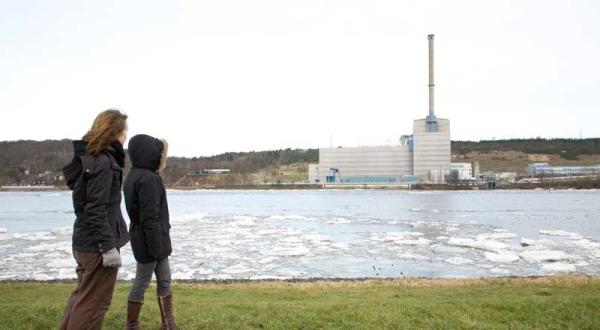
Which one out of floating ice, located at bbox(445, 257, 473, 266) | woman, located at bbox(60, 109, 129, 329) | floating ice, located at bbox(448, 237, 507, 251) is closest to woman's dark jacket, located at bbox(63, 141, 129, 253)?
woman, located at bbox(60, 109, 129, 329)

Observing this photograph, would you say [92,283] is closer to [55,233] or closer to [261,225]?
[55,233]

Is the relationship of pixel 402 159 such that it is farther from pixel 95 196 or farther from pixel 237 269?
pixel 95 196

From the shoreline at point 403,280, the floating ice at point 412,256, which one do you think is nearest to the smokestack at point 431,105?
the floating ice at point 412,256

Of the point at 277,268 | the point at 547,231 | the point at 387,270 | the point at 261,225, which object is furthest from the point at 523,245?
the point at 261,225

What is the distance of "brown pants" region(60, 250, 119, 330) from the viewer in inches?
180

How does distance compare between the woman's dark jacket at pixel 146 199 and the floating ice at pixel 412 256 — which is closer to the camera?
the woman's dark jacket at pixel 146 199

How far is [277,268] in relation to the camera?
16.8m

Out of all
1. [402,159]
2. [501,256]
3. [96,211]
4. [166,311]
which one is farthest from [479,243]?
[402,159]

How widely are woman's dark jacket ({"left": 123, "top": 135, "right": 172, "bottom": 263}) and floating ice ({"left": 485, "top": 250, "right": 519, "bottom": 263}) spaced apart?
14.9m

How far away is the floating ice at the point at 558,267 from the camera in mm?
15617

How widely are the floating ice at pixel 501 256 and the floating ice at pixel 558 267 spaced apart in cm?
133

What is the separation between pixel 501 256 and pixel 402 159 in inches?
4348

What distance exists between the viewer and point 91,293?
4.62 m

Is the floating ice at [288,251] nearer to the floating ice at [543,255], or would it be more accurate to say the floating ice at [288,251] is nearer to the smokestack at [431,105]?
the floating ice at [543,255]
